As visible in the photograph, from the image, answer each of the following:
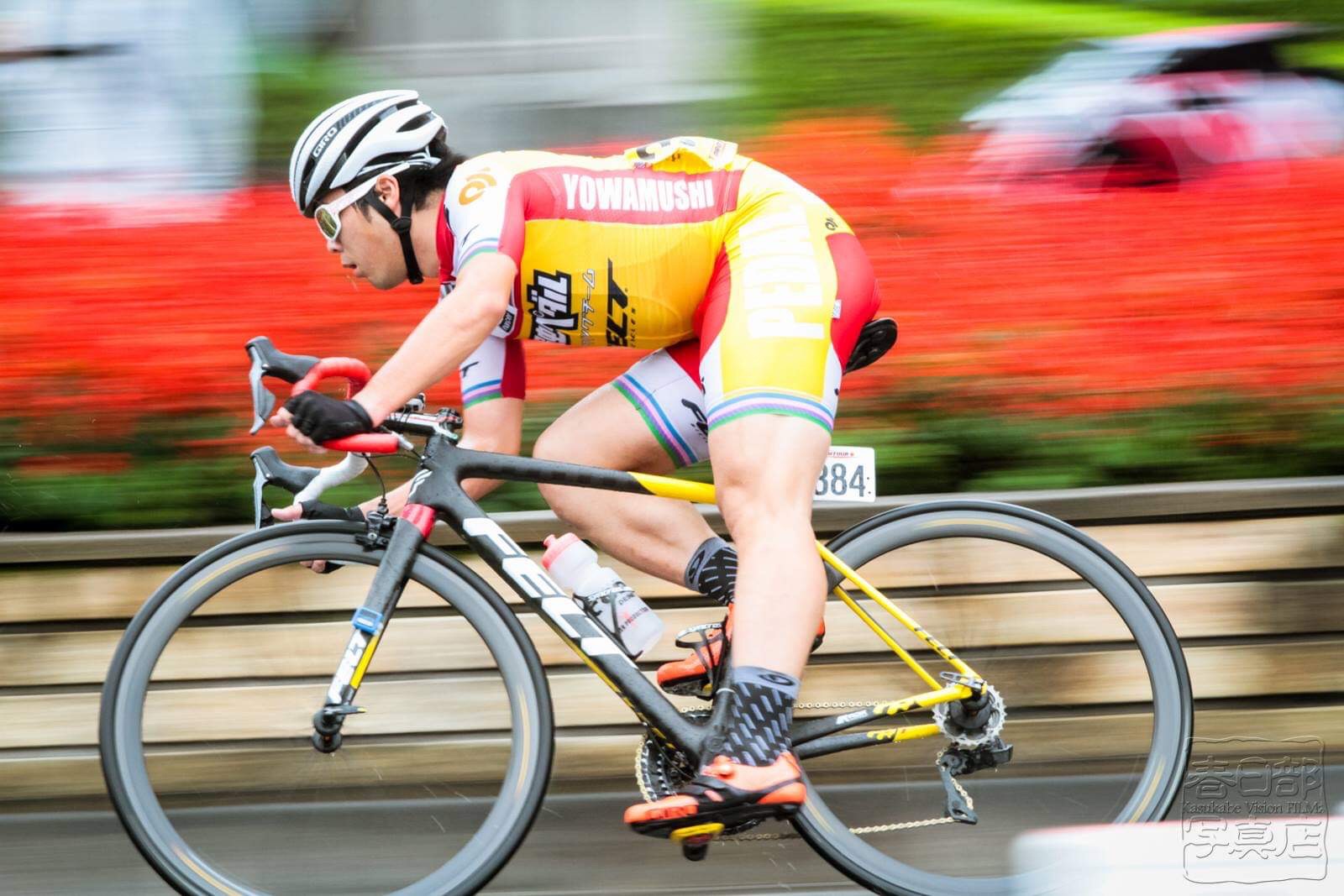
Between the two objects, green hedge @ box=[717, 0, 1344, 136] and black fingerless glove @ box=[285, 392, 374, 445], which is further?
green hedge @ box=[717, 0, 1344, 136]

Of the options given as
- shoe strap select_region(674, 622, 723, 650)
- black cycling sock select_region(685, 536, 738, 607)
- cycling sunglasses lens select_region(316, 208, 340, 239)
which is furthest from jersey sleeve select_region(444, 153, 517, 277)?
shoe strap select_region(674, 622, 723, 650)

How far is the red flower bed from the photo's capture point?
12.7ft

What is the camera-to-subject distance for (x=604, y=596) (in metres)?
3.07

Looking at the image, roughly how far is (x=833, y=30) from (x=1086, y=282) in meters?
2.72

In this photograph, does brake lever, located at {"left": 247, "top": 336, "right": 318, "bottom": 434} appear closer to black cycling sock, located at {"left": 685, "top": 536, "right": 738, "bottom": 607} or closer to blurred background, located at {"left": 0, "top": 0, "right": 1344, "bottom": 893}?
blurred background, located at {"left": 0, "top": 0, "right": 1344, "bottom": 893}

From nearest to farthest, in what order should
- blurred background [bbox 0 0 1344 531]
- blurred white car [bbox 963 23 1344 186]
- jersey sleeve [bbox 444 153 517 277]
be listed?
jersey sleeve [bbox 444 153 517 277], blurred background [bbox 0 0 1344 531], blurred white car [bbox 963 23 1344 186]

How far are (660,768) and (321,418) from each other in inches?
40.0

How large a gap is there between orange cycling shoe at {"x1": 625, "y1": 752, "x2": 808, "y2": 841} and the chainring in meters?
0.11

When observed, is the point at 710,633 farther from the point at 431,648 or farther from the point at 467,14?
the point at 467,14

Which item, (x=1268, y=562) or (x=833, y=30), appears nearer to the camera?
(x=1268, y=562)

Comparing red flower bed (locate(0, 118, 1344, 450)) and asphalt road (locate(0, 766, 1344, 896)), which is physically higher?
red flower bed (locate(0, 118, 1344, 450))

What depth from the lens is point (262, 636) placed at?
3494 mm

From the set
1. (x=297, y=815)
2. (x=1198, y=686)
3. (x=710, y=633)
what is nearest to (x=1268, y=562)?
(x=1198, y=686)

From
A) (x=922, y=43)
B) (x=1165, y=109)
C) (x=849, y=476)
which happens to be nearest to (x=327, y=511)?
(x=849, y=476)
